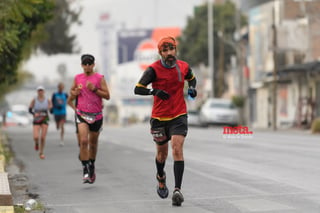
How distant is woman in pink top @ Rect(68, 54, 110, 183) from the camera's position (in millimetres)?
12914

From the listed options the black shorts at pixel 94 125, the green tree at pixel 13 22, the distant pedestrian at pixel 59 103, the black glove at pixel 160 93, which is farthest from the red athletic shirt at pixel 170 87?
the distant pedestrian at pixel 59 103

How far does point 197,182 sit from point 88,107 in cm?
200

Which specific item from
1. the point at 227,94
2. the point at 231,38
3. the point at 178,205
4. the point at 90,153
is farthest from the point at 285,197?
the point at 227,94

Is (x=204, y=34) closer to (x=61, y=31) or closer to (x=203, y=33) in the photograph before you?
(x=203, y=33)

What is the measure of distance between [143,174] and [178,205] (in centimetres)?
471

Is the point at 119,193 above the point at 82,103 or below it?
below

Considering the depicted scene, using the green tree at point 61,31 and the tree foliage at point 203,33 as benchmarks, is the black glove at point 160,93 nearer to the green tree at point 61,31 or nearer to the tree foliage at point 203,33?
the green tree at point 61,31

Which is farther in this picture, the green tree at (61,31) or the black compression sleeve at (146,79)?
the green tree at (61,31)

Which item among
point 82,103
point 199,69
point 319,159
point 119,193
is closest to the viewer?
point 119,193

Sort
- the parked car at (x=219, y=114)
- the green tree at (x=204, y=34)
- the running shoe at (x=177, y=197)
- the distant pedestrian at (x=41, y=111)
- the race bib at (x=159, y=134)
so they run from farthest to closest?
the green tree at (x=204, y=34), the parked car at (x=219, y=114), the distant pedestrian at (x=41, y=111), the race bib at (x=159, y=134), the running shoe at (x=177, y=197)

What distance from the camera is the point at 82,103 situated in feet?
42.5

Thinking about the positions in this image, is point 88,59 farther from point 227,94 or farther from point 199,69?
point 199,69

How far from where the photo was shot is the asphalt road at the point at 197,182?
1004 centimetres

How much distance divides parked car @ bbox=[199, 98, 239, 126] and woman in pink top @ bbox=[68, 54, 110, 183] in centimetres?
3999
